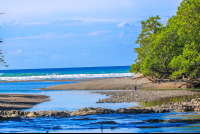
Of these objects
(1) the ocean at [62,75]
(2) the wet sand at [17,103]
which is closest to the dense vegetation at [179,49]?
(2) the wet sand at [17,103]

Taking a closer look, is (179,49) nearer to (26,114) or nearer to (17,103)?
(17,103)

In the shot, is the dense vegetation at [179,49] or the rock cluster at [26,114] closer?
the rock cluster at [26,114]

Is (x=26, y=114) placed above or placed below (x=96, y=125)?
above

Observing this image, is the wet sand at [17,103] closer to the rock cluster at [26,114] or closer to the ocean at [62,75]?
the rock cluster at [26,114]

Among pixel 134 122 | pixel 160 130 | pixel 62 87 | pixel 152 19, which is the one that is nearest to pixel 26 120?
pixel 134 122

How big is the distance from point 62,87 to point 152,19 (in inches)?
733

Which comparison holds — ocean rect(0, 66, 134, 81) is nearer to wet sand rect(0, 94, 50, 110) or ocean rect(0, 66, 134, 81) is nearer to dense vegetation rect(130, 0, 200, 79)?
dense vegetation rect(130, 0, 200, 79)

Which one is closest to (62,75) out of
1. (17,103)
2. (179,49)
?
(179,49)

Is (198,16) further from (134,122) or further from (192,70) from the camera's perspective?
(134,122)

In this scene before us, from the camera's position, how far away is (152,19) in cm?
4812

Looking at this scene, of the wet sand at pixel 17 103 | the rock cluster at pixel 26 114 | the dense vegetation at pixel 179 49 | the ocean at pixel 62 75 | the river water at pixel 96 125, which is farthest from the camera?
the ocean at pixel 62 75

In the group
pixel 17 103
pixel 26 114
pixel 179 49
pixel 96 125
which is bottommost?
pixel 96 125

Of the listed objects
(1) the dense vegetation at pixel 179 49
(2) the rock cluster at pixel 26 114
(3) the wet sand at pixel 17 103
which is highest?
(1) the dense vegetation at pixel 179 49

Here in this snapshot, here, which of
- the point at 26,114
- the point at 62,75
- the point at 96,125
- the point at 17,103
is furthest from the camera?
the point at 62,75
